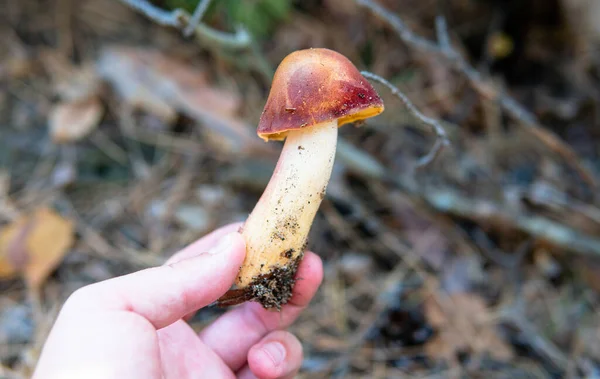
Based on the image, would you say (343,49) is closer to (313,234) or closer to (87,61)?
(313,234)

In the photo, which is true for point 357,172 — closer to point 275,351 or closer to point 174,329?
point 275,351

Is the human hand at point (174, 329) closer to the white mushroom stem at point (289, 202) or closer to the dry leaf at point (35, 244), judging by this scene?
the white mushroom stem at point (289, 202)

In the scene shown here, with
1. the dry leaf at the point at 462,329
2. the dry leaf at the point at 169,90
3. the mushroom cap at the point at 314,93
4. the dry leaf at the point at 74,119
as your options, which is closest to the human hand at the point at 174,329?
the mushroom cap at the point at 314,93

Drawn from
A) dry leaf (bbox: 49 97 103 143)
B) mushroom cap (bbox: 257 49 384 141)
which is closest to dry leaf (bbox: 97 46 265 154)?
dry leaf (bbox: 49 97 103 143)

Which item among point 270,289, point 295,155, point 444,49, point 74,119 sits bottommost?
point 74,119

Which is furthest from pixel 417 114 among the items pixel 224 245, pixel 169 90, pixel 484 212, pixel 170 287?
pixel 169 90

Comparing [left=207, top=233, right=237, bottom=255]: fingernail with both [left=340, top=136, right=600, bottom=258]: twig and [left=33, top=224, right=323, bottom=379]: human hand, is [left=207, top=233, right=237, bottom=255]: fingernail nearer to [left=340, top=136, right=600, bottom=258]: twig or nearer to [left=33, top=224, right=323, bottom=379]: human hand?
[left=33, top=224, right=323, bottom=379]: human hand

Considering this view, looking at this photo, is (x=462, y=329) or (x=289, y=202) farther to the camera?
(x=462, y=329)
